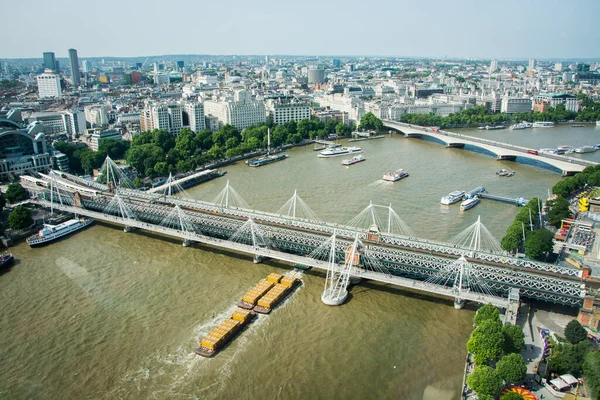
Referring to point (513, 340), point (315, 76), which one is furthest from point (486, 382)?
point (315, 76)

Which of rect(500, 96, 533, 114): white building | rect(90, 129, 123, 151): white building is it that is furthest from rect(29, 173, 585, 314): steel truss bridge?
rect(500, 96, 533, 114): white building

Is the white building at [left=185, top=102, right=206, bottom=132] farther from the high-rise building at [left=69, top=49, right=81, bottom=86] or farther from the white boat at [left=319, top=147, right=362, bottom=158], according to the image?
the high-rise building at [left=69, top=49, right=81, bottom=86]

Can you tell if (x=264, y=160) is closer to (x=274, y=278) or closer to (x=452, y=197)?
(x=452, y=197)

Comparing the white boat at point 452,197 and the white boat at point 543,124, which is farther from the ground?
the white boat at point 543,124

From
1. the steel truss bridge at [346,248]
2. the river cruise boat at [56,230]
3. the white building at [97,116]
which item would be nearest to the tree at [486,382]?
the steel truss bridge at [346,248]

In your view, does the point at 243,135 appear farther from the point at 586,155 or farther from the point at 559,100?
the point at 559,100

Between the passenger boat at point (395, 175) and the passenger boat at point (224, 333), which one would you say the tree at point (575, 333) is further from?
the passenger boat at point (395, 175)

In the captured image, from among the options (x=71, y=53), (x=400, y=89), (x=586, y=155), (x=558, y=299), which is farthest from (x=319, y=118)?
(x=71, y=53)
